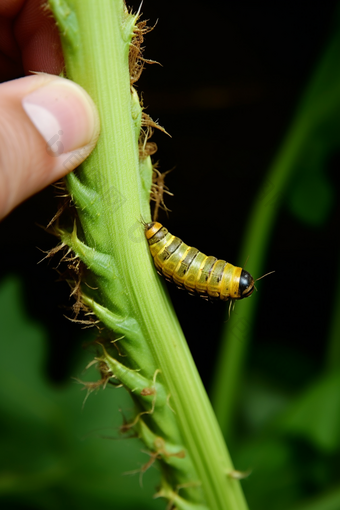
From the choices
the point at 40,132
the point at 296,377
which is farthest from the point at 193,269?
the point at 296,377

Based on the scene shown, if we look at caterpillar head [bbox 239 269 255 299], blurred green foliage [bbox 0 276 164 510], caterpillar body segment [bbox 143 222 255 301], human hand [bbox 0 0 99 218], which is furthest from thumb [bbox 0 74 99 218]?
blurred green foliage [bbox 0 276 164 510]

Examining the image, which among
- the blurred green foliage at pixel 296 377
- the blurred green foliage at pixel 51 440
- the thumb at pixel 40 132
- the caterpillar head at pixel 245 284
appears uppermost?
the thumb at pixel 40 132

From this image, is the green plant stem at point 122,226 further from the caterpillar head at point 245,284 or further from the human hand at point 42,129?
the caterpillar head at point 245,284

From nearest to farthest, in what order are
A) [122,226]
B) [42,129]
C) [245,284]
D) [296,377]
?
[122,226]
[42,129]
[245,284]
[296,377]

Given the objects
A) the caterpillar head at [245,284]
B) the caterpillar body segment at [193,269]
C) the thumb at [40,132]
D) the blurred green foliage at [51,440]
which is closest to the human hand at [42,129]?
the thumb at [40,132]

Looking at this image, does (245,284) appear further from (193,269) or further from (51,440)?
(51,440)

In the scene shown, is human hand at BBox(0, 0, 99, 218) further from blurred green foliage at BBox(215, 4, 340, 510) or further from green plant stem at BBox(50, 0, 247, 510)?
blurred green foliage at BBox(215, 4, 340, 510)

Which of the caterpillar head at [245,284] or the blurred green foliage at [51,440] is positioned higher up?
the caterpillar head at [245,284]
